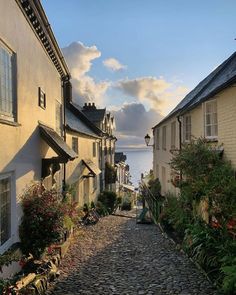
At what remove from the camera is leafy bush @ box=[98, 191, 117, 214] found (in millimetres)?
30222

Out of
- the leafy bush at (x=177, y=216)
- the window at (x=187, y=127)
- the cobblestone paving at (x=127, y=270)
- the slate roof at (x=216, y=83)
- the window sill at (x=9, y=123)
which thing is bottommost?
the cobblestone paving at (x=127, y=270)

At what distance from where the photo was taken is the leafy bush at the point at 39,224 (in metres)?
9.05

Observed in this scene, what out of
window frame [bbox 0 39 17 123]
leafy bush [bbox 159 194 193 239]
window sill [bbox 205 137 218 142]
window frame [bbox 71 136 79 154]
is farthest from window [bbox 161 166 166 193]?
window frame [bbox 0 39 17 123]

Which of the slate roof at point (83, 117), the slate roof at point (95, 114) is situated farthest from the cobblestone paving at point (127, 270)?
the slate roof at point (95, 114)

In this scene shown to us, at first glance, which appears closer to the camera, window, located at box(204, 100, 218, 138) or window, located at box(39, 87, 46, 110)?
window, located at box(39, 87, 46, 110)

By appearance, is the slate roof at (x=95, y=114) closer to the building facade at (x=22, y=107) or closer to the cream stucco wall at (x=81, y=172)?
the cream stucco wall at (x=81, y=172)

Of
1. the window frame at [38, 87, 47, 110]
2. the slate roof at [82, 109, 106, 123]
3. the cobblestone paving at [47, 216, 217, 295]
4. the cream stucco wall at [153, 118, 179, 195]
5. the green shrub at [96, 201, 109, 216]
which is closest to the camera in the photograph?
the cobblestone paving at [47, 216, 217, 295]

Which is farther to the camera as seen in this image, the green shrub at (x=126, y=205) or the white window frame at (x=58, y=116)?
the green shrub at (x=126, y=205)

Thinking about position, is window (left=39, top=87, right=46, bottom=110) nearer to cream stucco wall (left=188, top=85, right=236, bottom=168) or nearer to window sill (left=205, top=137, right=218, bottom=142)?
cream stucco wall (left=188, top=85, right=236, bottom=168)

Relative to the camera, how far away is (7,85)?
812 cm

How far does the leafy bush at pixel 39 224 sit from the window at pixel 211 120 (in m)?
7.69

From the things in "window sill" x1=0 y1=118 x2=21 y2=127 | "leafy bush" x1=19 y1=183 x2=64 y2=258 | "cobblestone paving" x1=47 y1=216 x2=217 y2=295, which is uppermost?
"window sill" x1=0 y1=118 x2=21 y2=127

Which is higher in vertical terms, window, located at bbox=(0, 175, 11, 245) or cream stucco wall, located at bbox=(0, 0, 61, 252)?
cream stucco wall, located at bbox=(0, 0, 61, 252)

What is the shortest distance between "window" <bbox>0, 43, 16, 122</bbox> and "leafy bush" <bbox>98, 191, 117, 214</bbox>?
22226mm
